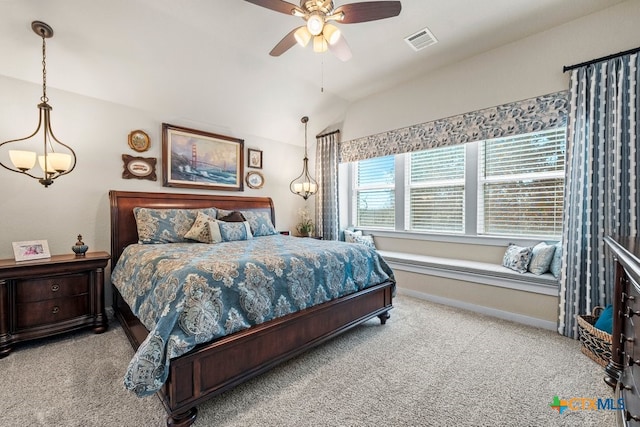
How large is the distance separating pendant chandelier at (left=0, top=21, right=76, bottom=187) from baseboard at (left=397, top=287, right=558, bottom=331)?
13.7ft

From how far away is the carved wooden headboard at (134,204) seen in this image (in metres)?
3.18

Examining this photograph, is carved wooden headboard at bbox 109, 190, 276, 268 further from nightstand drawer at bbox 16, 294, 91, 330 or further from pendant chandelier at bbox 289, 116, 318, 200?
pendant chandelier at bbox 289, 116, 318, 200

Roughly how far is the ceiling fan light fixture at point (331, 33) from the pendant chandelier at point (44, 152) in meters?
2.49

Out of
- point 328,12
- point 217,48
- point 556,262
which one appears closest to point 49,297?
point 217,48

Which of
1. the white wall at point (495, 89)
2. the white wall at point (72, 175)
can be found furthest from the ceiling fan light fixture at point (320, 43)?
the white wall at point (72, 175)

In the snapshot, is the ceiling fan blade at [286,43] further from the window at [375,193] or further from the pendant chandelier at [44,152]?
the window at [375,193]

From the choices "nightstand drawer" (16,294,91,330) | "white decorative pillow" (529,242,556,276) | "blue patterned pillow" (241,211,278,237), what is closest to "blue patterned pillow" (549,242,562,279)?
"white decorative pillow" (529,242,556,276)

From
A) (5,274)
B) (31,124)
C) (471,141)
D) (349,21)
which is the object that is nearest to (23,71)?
(31,124)

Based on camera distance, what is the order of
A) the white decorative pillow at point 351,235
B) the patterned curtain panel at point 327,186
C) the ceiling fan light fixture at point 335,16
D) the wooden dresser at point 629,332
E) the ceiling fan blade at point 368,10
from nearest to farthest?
the wooden dresser at point 629,332, the ceiling fan blade at point 368,10, the ceiling fan light fixture at point 335,16, the white decorative pillow at point 351,235, the patterned curtain panel at point 327,186

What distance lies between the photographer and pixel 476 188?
3.64m

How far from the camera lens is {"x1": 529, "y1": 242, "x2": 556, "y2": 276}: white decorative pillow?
9.48ft

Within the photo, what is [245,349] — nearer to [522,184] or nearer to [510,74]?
[522,184]

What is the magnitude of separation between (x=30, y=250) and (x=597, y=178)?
17.2 ft

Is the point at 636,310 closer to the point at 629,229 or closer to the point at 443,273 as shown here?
the point at 629,229
